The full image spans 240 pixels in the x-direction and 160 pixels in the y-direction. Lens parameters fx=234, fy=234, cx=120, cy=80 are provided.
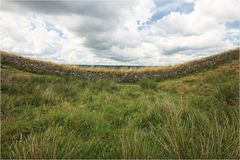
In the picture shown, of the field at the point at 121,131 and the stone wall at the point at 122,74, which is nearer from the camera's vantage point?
the field at the point at 121,131

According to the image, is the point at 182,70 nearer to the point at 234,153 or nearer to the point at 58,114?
the point at 58,114

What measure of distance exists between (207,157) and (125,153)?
716mm

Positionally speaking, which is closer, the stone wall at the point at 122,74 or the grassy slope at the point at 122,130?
→ the grassy slope at the point at 122,130

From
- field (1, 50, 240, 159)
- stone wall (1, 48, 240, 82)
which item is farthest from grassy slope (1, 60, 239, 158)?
stone wall (1, 48, 240, 82)

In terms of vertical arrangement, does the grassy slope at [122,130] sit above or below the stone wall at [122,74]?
below

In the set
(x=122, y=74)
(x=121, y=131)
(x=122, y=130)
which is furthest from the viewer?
(x=122, y=74)

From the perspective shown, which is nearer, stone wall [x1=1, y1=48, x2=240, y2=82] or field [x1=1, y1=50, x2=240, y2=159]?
field [x1=1, y1=50, x2=240, y2=159]

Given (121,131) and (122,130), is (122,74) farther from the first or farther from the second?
(122,130)

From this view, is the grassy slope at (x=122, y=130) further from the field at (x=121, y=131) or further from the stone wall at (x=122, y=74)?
the stone wall at (x=122, y=74)

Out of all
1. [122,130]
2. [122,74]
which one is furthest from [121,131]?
[122,74]

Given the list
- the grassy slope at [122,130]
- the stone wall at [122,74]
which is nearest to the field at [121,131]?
the grassy slope at [122,130]

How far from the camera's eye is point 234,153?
2.16m

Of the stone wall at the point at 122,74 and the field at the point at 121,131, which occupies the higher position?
the stone wall at the point at 122,74

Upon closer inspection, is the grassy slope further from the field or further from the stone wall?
the stone wall
